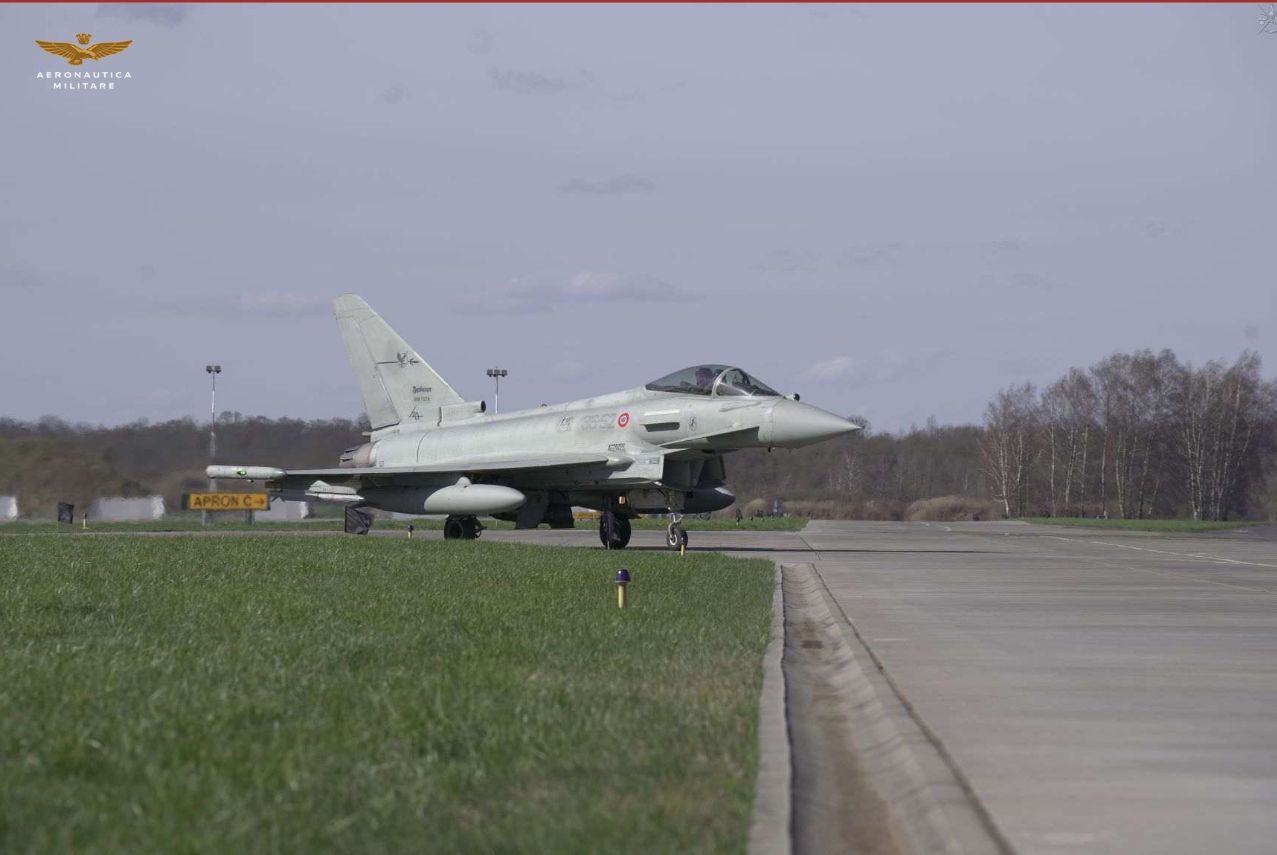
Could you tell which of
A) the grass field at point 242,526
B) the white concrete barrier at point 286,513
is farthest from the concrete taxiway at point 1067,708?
the white concrete barrier at point 286,513

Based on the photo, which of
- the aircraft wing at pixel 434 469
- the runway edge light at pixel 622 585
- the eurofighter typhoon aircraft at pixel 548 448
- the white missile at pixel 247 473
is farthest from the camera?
the white missile at pixel 247 473

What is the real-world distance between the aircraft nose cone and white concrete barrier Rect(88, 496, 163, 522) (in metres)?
23.2

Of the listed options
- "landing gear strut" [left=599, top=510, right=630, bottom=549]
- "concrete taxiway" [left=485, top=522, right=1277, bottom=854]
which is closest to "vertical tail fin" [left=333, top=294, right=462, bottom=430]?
"landing gear strut" [left=599, top=510, right=630, bottom=549]

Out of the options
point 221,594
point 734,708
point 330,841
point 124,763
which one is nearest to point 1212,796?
point 734,708

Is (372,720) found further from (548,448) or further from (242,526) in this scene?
(242,526)

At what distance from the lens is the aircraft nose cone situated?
25219 millimetres

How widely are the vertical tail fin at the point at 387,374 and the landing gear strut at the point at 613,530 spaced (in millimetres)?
5704

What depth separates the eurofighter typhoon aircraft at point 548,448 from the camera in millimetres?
26281

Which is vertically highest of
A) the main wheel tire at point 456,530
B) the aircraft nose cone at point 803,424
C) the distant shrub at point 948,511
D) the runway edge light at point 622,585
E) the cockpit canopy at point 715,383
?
the cockpit canopy at point 715,383

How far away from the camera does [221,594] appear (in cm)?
1432

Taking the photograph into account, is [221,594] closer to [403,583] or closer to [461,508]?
[403,583]

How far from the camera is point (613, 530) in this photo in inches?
1121

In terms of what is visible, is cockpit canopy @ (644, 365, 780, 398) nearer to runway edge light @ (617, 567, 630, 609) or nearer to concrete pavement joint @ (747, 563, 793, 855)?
runway edge light @ (617, 567, 630, 609)

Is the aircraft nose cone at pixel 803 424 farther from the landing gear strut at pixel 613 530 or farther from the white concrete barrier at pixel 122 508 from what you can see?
the white concrete barrier at pixel 122 508
